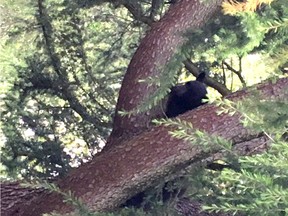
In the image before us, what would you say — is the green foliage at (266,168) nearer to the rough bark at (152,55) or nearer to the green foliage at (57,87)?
the rough bark at (152,55)

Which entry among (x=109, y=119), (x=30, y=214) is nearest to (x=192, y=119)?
(x=30, y=214)

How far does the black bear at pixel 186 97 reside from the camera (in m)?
4.18

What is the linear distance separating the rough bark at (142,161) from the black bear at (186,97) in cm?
70

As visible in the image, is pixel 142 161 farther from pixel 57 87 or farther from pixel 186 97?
pixel 57 87

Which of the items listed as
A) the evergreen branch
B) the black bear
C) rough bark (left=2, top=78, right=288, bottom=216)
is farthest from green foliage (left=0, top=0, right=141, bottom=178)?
rough bark (left=2, top=78, right=288, bottom=216)

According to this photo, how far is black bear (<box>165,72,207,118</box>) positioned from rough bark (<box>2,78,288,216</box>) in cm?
70

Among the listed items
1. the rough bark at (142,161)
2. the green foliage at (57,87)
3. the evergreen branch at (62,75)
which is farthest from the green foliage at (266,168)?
the evergreen branch at (62,75)

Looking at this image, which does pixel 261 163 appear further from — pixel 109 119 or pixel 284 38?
pixel 109 119

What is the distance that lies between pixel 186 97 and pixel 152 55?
18.5 inches

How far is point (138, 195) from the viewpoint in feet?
12.3

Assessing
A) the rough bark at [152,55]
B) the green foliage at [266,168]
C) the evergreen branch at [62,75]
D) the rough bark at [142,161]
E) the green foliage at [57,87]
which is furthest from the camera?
the evergreen branch at [62,75]

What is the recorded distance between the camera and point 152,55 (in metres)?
3.88

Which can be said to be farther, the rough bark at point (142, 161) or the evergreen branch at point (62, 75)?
the evergreen branch at point (62, 75)

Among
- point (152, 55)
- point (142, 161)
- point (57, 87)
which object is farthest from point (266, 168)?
point (57, 87)
